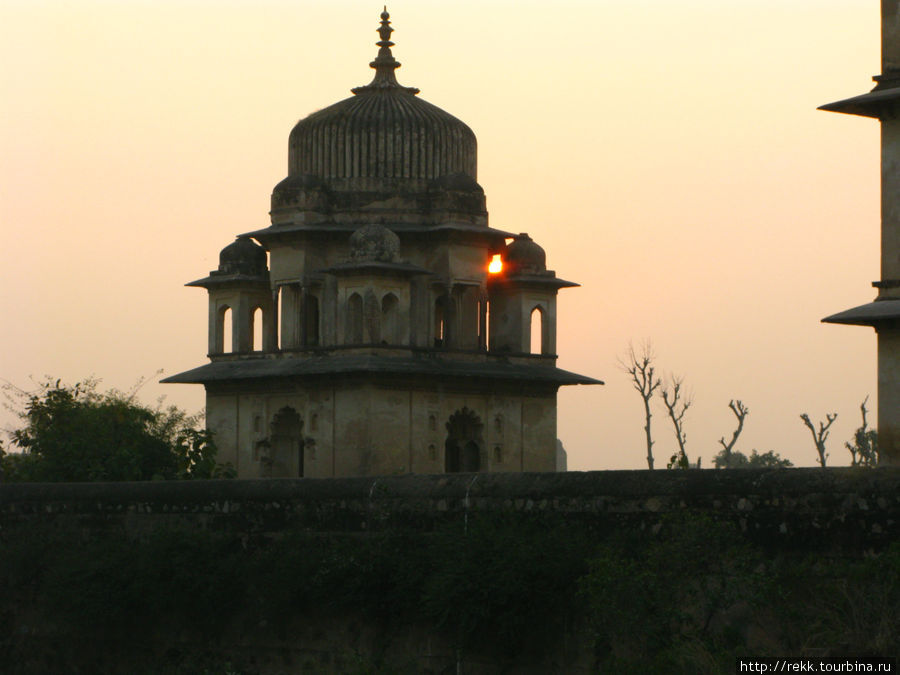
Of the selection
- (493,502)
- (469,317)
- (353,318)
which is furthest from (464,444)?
(493,502)

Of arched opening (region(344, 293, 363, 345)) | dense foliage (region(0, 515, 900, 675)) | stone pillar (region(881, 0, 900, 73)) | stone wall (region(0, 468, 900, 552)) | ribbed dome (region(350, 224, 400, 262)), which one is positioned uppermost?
stone pillar (region(881, 0, 900, 73))

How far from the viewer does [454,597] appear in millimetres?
18516

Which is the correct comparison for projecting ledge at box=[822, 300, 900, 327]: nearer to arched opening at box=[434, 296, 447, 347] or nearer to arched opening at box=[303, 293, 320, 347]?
arched opening at box=[434, 296, 447, 347]

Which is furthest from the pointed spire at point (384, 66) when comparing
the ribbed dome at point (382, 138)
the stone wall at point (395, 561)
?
the stone wall at point (395, 561)

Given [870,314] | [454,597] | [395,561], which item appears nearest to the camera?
[454,597]

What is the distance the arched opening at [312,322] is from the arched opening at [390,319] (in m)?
1.79

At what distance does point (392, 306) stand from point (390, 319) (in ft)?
0.68

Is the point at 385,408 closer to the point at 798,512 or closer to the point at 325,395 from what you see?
the point at 325,395

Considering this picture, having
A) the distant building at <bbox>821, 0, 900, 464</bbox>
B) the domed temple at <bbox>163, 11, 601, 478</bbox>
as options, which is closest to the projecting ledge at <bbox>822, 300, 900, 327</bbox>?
the distant building at <bbox>821, 0, 900, 464</bbox>

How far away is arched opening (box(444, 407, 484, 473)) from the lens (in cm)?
3120

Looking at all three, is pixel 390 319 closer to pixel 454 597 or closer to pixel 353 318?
pixel 353 318

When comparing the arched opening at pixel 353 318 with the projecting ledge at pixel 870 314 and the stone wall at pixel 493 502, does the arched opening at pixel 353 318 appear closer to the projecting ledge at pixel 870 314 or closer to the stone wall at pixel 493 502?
the stone wall at pixel 493 502

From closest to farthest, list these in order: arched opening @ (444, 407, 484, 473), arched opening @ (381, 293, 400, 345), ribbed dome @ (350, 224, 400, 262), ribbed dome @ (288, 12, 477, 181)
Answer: ribbed dome @ (350, 224, 400, 262)
arched opening @ (381, 293, 400, 345)
arched opening @ (444, 407, 484, 473)
ribbed dome @ (288, 12, 477, 181)

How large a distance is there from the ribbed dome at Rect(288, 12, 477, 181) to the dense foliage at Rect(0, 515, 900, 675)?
9527 mm
